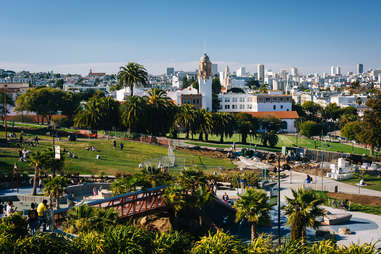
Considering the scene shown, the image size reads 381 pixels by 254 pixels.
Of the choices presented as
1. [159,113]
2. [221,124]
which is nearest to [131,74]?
[159,113]

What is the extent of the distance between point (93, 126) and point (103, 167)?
20819mm

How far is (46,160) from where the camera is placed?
25438 millimetres

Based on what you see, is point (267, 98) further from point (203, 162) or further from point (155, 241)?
point (155, 241)

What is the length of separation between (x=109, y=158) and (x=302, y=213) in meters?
23.6

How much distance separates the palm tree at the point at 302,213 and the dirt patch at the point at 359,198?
1319 cm

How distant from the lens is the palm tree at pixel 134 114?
5397cm

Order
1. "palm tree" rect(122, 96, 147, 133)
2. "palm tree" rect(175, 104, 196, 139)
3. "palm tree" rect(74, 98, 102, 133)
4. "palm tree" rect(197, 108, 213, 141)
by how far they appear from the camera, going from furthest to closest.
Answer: "palm tree" rect(197, 108, 213, 141) → "palm tree" rect(175, 104, 196, 139) → "palm tree" rect(74, 98, 102, 133) → "palm tree" rect(122, 96, 147, 133)

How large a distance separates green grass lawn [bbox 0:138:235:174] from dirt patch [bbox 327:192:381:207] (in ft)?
37.4

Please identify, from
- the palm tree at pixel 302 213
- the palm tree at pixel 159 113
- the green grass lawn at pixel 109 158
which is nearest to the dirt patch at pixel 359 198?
the green grass lawn at pixel 109 158

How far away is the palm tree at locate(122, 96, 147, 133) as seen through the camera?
177 ft

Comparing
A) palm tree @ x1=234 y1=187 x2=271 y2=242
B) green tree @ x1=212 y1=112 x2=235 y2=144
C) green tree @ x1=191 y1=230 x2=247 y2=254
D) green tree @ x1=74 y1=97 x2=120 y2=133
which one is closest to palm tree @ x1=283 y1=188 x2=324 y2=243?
palm tree @ x1=234 y1=187 x2=271 y2=242

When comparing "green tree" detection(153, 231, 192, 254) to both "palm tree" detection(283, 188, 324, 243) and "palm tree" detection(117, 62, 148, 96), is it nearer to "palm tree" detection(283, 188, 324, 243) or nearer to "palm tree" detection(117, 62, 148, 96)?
"palm tree" detection(283, 188, 324, 243)

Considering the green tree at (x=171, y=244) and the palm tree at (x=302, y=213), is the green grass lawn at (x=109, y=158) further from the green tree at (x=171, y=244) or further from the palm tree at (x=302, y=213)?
the green tree at (x=171, y=244)

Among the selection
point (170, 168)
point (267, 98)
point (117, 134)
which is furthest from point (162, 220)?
point (267, 98)
